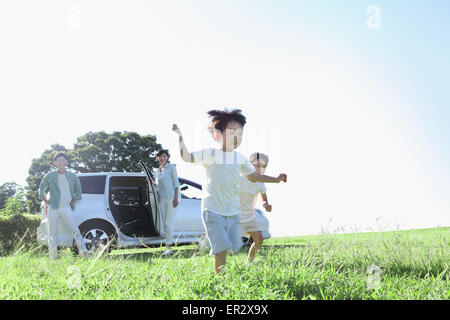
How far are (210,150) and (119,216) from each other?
5360 millimetres

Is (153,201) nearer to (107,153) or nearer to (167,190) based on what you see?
(167,190)

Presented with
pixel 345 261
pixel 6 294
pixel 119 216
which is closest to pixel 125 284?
pixel 6 294

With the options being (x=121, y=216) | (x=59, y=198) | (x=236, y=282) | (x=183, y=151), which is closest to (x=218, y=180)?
(x=183, y=151)

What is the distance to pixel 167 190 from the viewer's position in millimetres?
7469

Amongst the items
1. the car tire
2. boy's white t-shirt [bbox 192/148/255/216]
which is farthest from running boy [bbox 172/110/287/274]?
the car tire

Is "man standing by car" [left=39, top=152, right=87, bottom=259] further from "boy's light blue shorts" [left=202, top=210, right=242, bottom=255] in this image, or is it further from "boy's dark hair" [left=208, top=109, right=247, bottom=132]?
"boy's dark hair" [left=208, top=109, right=247, bottom=132]

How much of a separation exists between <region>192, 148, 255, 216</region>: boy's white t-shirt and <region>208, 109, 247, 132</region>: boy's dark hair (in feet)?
0.71

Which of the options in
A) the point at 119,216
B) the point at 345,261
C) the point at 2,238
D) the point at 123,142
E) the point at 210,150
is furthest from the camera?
the point at 123,142

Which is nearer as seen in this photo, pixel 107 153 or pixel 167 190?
pixel 167 190

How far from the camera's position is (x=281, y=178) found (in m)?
3.69

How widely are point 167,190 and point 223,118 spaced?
4.27 metres
